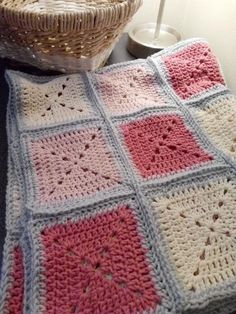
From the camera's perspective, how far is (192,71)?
711 mm

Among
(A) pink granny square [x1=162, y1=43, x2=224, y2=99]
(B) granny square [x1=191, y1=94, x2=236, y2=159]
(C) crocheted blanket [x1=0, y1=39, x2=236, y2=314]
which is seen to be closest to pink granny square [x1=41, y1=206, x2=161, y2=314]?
(C) crocheted blanket [x1=0, y1=39, x2=236, y2=314]

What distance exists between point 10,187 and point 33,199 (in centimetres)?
5

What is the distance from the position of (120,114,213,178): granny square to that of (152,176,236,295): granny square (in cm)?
5

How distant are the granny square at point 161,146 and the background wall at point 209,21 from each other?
292mm

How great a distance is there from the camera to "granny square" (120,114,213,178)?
0.56 meters

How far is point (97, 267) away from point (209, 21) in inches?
28.1

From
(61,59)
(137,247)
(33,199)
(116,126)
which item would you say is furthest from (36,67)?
(137,247)

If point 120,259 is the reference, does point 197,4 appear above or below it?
above

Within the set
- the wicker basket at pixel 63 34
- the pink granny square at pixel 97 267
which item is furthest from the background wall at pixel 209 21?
the pink granny square at pixel 97 267

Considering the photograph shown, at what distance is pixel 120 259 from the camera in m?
0.45

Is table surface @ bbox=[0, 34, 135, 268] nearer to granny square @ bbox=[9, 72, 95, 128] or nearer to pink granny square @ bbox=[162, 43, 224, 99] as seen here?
granny square @ bbox=[9, 72, 95, 128]

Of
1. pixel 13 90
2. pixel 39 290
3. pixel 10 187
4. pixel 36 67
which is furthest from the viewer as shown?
pixel 36 67

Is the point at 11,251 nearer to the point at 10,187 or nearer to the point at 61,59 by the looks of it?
the point at 10,187

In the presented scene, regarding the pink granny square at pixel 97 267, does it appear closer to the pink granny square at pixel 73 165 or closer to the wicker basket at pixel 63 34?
the pink granny square at pixel 73 165
